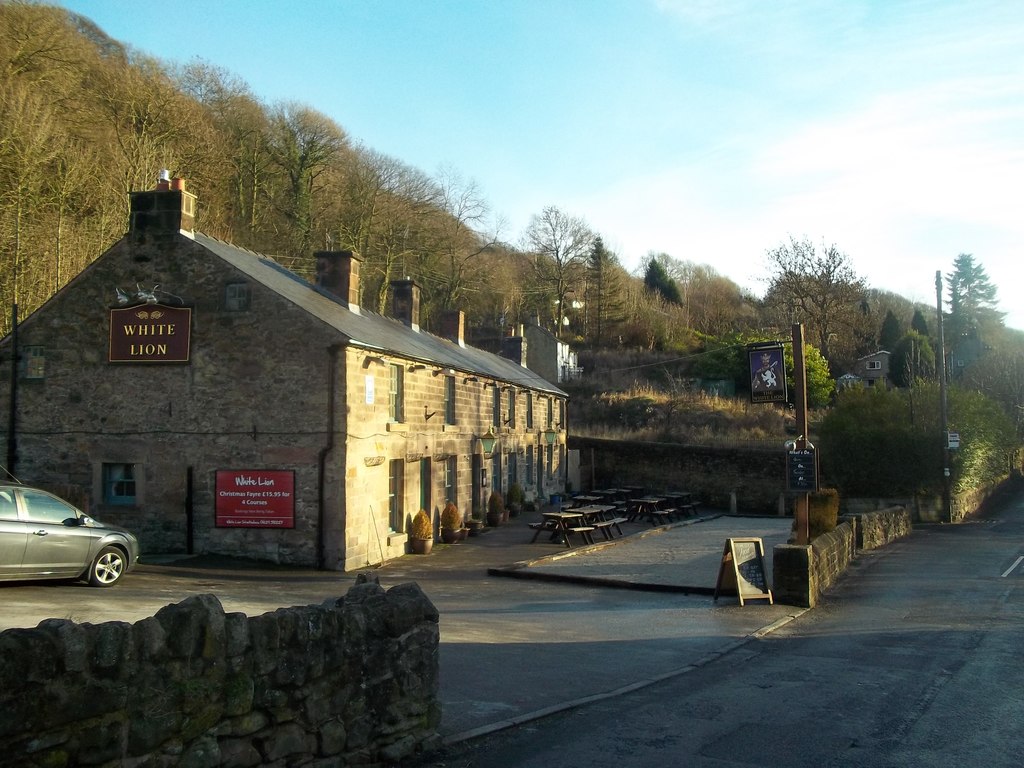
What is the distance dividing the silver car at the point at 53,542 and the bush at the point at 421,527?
817 centimetres

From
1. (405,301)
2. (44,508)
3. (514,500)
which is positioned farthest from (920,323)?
(44,508)

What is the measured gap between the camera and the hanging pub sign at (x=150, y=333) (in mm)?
20062

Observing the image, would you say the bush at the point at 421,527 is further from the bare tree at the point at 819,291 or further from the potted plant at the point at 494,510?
the bare tree at the point at 819,291

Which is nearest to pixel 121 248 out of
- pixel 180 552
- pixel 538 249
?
pixel 180 552

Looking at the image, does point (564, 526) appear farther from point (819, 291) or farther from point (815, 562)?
point (819, 291)

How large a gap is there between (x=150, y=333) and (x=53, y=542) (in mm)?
7470

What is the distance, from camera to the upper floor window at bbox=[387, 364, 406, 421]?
860 inches

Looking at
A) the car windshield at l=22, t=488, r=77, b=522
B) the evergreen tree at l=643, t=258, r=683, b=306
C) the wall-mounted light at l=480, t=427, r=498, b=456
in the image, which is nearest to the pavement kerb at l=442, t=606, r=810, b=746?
the car windshield at l=22, t=488, r=77, b=522

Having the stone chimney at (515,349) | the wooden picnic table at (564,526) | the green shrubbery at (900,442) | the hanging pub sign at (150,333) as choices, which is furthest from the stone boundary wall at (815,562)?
the stone chimney at (515,349)

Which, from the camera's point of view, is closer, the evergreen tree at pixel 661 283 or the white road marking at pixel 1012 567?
the white road marking at pixel 1012 567

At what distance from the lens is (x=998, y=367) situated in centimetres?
5716

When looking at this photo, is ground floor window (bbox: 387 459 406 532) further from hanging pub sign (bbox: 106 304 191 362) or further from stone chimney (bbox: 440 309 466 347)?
stone chimney (bbox: 440 309 466 347)

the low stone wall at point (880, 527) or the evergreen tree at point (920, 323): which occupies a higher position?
the evergreen tree at point (920, 323)

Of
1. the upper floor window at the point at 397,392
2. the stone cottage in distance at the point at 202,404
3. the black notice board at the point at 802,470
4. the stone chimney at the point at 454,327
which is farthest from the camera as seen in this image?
the stone chimney at the point at 454,327
